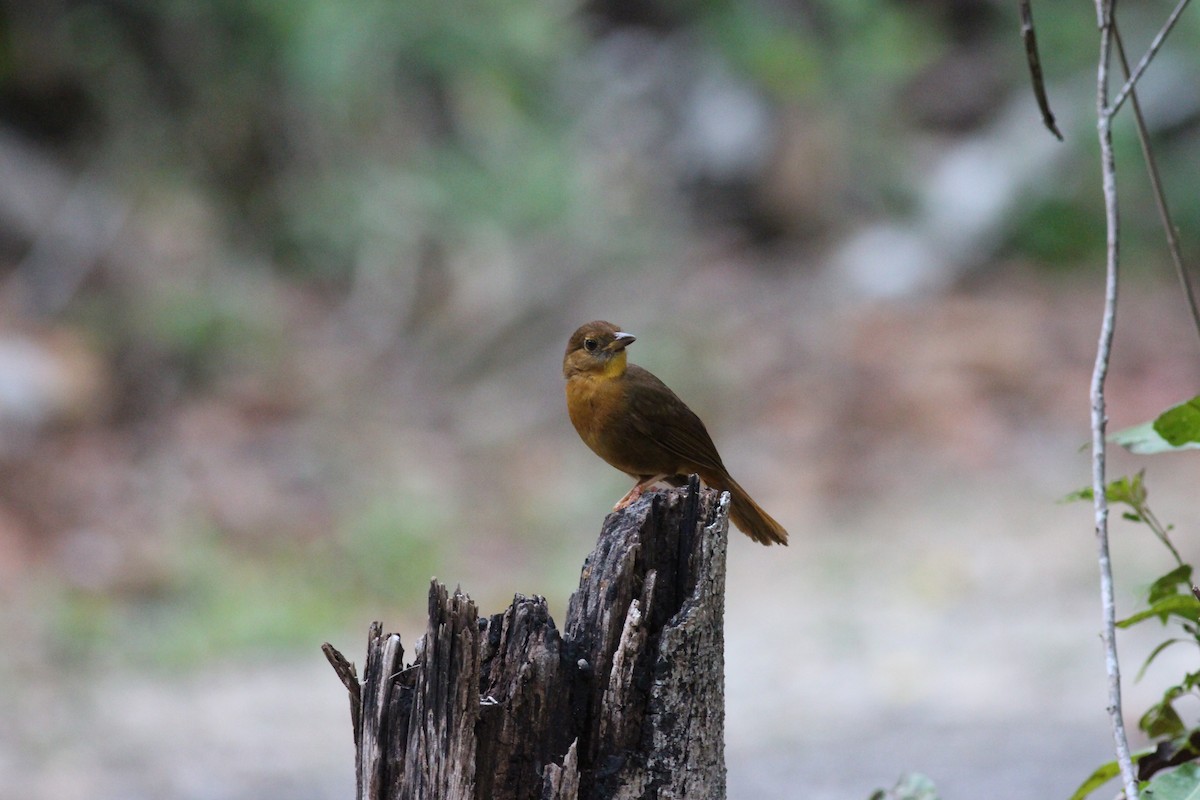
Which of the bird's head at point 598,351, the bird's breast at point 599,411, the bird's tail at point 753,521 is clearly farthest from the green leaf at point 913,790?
the bird's head at point 598,351

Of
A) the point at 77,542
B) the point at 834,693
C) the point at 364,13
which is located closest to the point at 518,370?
the point at 364,13

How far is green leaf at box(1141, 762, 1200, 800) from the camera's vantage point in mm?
2008

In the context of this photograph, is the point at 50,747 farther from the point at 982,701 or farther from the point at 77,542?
the point at 982,701

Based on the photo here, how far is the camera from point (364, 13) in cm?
986

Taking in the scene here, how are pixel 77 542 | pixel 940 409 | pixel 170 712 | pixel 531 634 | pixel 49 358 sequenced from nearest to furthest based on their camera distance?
1. pixel 531 634
2. pixel 170 712
3. pixel 77 542
4. pixel 49 358
5. pixel 940 409

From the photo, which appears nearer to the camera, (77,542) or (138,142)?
(77,542)

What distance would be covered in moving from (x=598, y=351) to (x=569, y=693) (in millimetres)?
1755

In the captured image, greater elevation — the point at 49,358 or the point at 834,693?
the point at 49,358

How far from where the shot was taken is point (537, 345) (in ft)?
35.6

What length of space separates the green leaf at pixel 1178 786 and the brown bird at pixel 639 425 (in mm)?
1519

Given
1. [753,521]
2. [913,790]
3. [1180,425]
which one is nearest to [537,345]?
[753,521]

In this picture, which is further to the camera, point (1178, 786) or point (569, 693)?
point (569, 693)

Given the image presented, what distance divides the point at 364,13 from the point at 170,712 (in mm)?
5229

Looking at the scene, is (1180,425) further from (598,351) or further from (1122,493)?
(598,351)
